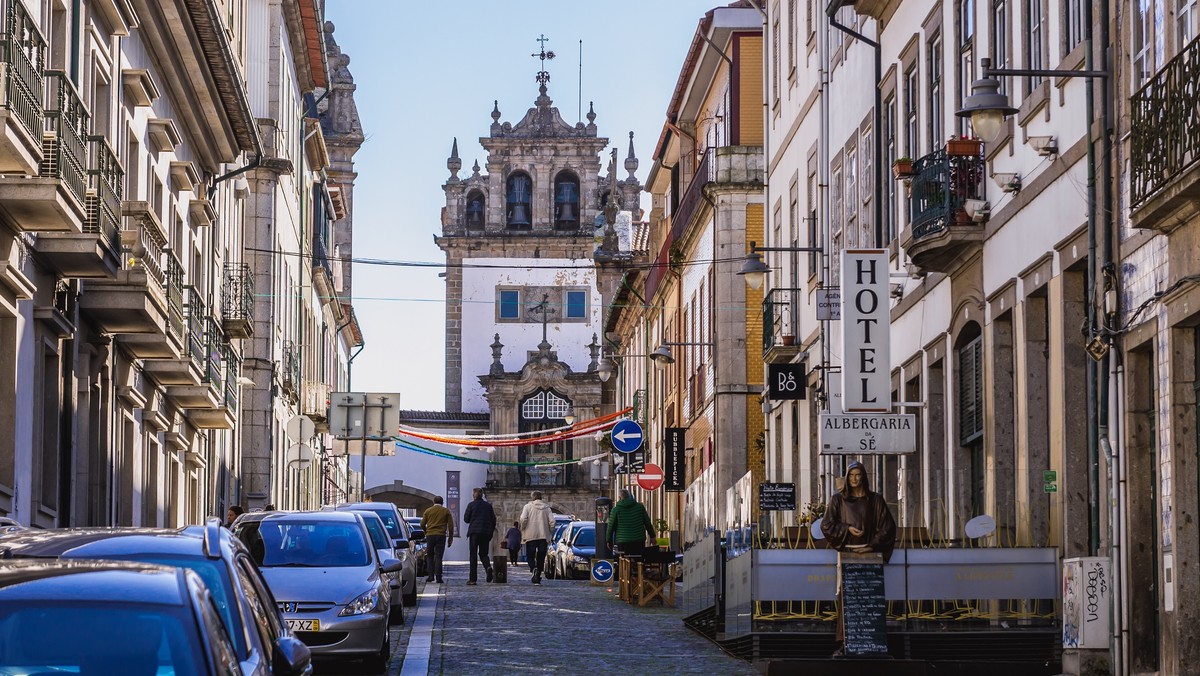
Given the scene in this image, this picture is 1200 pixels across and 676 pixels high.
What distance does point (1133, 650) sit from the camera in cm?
1689

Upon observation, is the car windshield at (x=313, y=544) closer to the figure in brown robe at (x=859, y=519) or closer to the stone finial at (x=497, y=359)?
the figure in brown robe at (x=859, y=519)

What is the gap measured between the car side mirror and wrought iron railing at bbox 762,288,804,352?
25.3 metres

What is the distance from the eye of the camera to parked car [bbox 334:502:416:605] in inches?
Answer: 1088

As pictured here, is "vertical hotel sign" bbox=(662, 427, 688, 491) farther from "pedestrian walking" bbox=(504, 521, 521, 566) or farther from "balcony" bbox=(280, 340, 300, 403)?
"balcony" bbox=(280, 340, 300, 403)

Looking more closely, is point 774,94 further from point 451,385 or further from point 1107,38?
point 451,385

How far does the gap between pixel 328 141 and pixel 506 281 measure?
437 inches

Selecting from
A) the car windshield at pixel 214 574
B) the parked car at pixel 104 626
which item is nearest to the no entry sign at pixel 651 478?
the car windshield at pixel 214 574

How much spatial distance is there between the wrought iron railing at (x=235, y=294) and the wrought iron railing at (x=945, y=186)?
68.7 ft

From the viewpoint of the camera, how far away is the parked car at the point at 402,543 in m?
27.6

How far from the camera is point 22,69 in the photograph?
18547mm

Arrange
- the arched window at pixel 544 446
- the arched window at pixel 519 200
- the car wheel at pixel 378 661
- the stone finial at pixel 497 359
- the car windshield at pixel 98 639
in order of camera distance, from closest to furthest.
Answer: the car windshield at pixel 98 639 < the car wheel at pixel 378 661 < the arched window at pixel 544 446 < the stone finial at pixel 497 359 < the arched window at pixel 519 200

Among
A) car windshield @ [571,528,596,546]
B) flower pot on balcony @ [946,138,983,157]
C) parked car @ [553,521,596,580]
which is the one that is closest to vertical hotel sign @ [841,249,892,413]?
flower pot on balcony @ [946,138,983,157]

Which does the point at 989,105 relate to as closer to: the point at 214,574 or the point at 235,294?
the point at 214,574

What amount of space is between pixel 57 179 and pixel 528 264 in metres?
82.8
